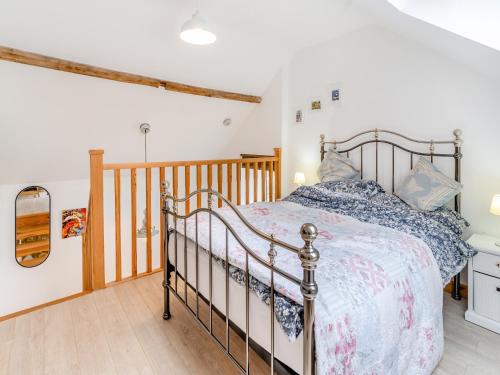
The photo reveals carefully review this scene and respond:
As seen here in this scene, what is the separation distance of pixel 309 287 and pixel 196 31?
2.18m

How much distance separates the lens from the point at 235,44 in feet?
12.0

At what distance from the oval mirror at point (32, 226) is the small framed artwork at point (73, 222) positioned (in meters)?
0.21

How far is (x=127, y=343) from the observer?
1952 millimetres

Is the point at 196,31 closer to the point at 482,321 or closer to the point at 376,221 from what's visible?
the point at 376,221

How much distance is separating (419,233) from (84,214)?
4432 millimetres

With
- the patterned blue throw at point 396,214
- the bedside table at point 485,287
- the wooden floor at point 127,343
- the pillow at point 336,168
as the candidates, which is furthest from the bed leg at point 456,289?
the pillow at point 336,168

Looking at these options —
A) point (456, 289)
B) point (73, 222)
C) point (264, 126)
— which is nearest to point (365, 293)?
point (456, 289)

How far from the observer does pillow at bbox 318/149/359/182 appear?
11.3ft

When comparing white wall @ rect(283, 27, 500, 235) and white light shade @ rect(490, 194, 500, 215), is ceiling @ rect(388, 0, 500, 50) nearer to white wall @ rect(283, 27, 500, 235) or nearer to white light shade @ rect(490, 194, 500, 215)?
white wall @ rect(283, 27, 500, 235)

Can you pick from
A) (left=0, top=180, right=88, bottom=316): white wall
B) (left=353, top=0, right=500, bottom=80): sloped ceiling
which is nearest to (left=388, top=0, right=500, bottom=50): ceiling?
(left=353, top=0, right=500, bottom=80): sloped ceiling

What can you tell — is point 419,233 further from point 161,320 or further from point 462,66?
point 161,320

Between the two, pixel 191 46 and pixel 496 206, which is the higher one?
pixel 191 46

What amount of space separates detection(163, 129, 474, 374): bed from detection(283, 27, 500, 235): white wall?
1.49 feet

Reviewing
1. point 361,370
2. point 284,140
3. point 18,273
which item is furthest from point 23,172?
point 361,370
